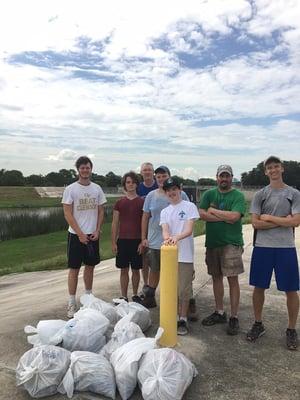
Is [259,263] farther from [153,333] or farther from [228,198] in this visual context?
[153,333]

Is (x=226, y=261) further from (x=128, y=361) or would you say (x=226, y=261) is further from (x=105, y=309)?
(x=128, y=361)

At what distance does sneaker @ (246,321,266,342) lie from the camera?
5027 millimetres

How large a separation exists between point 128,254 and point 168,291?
1.69 meters

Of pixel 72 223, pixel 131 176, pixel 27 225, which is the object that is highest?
pixel 131 176

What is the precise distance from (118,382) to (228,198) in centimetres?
233

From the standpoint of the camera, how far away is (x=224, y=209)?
5238 mm

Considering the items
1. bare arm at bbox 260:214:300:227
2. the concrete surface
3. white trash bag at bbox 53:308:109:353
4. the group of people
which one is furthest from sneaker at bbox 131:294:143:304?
bare arm at bbox 260:214:300:227

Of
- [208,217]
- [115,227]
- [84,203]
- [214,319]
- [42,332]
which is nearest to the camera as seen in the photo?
[42,332]

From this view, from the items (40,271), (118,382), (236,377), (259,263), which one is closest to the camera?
(118,382)

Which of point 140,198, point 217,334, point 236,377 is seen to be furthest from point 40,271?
point 236,377

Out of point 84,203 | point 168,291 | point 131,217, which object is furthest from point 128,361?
point 131,217

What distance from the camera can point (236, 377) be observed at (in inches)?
165

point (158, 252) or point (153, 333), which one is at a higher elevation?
point (158, 252)

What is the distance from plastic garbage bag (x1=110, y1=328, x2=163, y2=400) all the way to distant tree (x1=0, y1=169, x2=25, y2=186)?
117226 mm
